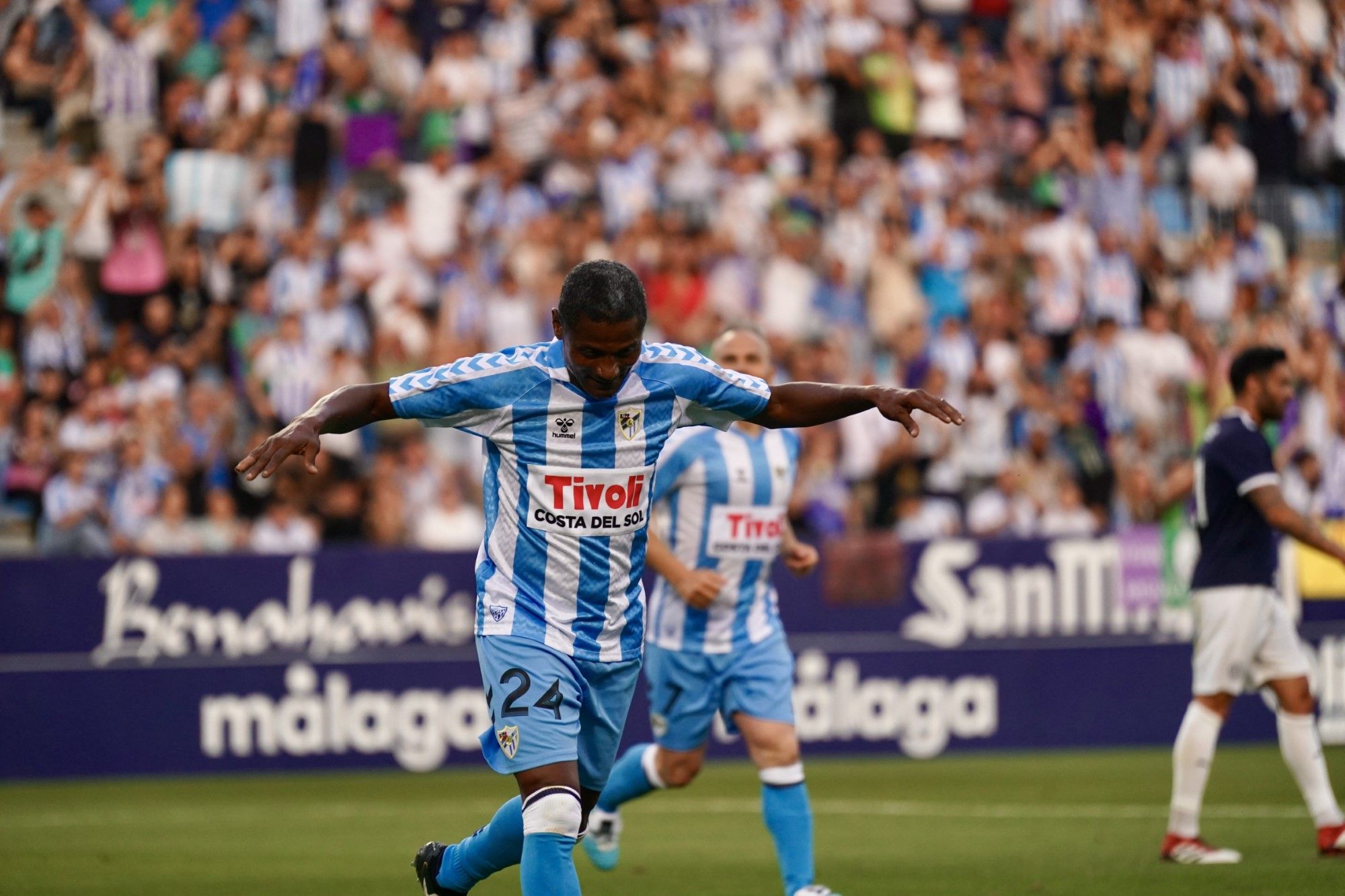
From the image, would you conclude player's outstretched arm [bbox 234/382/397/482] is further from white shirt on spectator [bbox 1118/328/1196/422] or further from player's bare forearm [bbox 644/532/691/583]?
white shirt on spectator [bbox 1118/328/1196/422]

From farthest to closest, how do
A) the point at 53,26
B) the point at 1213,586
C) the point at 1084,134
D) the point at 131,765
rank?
the point at 1084,134 < the point at 53,26 < the point at 131,765 < the point at 1213,586

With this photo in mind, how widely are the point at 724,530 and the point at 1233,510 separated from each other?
9.01 feet

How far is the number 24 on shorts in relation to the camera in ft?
20.7

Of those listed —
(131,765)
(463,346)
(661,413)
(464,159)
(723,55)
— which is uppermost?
(723,55)

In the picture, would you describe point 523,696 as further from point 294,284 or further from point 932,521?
point 294,284

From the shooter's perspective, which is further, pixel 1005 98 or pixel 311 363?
pixel 1005 98

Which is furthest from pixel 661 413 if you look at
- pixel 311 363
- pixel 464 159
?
pixel 464 159

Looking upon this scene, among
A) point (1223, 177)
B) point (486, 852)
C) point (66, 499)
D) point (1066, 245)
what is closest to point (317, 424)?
point (486, 852)

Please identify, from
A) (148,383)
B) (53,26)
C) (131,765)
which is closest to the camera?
(131,765)

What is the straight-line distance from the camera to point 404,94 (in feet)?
63.3

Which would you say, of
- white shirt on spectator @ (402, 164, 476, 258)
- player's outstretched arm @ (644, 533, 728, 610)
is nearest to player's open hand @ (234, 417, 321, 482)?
player's outstretched arm @ (644, 533, 728, 610)

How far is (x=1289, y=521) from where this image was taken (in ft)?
30.5

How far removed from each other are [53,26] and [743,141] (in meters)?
7.00

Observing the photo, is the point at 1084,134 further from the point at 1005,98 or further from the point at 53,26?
the point at 53,26
